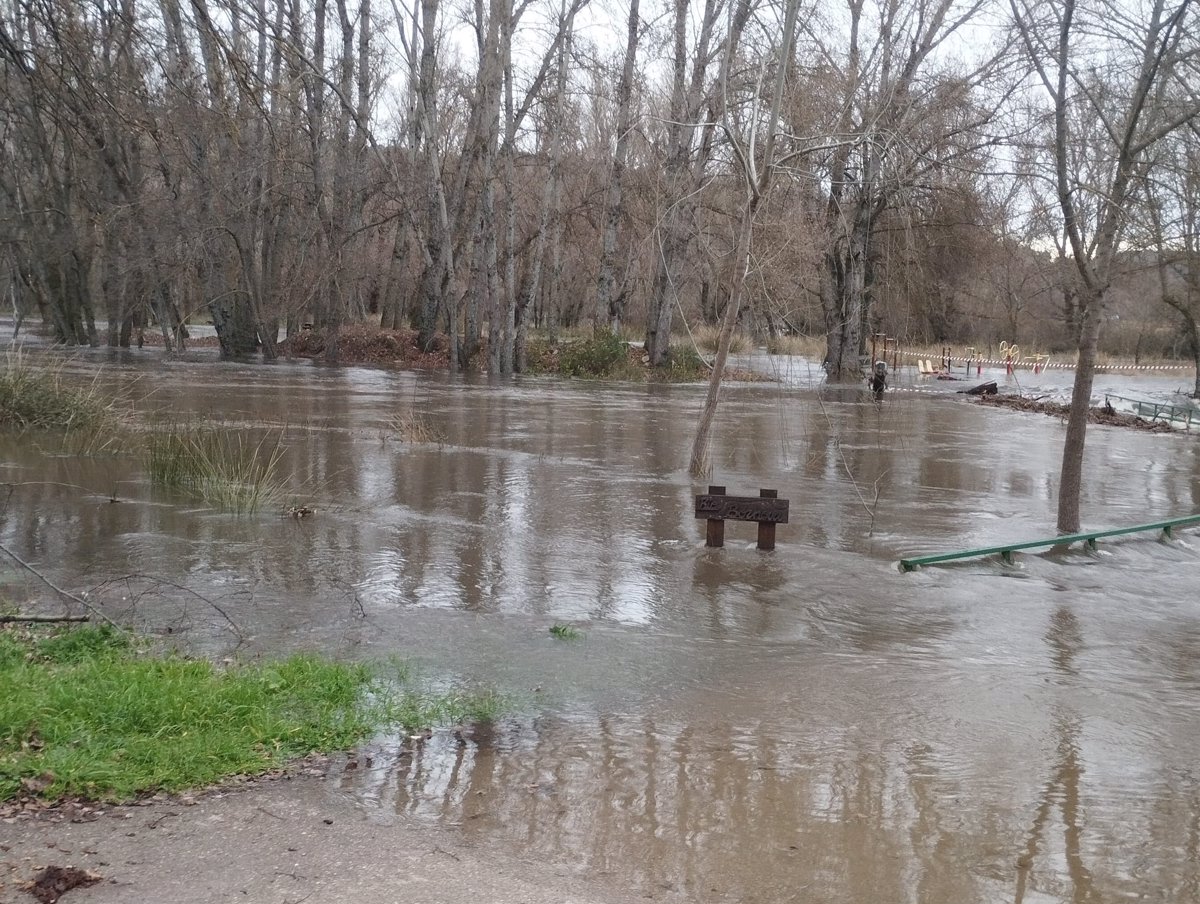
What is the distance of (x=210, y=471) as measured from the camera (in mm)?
12398

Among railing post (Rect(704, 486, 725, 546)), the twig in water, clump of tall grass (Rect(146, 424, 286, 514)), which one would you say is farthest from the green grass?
clump of tall grass (Rect(146, 424, 286, 514))

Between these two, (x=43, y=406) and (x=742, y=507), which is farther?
(x=43, y=406)

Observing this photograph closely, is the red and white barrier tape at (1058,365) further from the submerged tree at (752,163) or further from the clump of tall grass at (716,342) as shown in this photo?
the submerged tree at (752,163)

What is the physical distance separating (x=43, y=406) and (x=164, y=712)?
11.7 m

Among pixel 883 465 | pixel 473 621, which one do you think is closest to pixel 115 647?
pixel 473 621

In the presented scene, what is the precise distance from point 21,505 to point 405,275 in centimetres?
4208

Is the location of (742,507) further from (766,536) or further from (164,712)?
(164,712)

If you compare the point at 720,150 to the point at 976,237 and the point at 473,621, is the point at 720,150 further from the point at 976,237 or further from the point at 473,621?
the point at 473,621

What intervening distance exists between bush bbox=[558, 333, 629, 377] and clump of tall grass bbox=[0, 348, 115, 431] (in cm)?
2170

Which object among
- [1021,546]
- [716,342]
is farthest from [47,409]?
[716,342]

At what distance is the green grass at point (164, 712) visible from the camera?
479 centimetres

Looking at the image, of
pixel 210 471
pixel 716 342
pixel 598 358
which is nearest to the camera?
pixel 210 471

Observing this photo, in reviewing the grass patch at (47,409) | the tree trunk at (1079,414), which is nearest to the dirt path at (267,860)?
the tree trunk at (1079,414)

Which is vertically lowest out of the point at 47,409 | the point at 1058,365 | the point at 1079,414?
the point at 47,409
